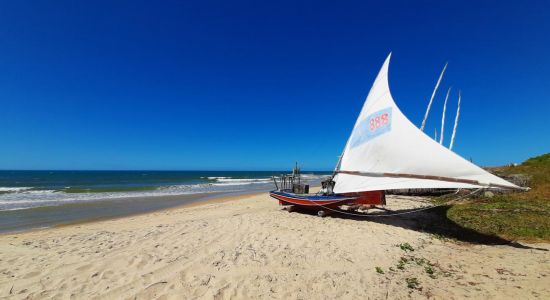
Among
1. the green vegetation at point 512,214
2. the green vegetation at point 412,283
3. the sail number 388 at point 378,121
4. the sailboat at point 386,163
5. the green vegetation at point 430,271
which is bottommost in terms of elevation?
the green vegetation at point 412,283

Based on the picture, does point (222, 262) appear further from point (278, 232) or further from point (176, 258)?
point (278, 232)

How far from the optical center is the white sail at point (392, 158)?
7336 millimetres

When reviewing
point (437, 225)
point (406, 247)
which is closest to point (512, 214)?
point (437, 225)

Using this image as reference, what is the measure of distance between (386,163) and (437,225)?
3.53 metres

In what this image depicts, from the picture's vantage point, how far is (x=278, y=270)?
570cm

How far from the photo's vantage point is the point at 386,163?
916 centimetres

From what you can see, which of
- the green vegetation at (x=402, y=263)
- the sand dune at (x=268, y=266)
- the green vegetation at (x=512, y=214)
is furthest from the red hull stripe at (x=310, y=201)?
the green vegetation at (x=402, y=263)

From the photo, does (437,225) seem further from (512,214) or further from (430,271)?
(430,271)

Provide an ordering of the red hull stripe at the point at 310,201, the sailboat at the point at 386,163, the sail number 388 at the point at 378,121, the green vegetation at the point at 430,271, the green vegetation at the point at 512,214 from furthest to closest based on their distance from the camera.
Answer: the red hull stripe at the point at 310,201, the sail number 388 at the point at 378,121, the green vegetation at the point at 512,214, the sailboat at the point at 386,163, the green vegetation at the point at 430,271

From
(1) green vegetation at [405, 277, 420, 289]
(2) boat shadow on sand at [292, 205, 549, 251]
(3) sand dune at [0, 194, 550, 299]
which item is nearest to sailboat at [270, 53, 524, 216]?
(2) boat shadow on sand at [292, 205, 549, 251]

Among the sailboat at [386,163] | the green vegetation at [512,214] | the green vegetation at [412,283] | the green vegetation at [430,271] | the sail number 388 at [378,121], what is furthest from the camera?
the sail number 388 at [378,121]

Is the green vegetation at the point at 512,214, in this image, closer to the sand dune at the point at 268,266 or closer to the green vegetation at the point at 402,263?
the sand dune at the point at 268,266

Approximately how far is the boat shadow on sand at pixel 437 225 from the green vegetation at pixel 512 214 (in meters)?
0.36

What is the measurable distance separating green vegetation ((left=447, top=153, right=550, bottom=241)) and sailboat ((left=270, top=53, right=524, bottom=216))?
3200 mm
